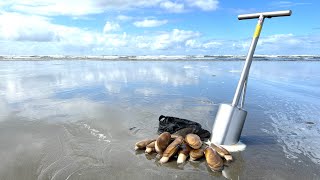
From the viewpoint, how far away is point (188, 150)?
5496 millimetres

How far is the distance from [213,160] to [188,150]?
581mm

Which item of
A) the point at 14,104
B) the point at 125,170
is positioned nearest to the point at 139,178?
the point at 125,170

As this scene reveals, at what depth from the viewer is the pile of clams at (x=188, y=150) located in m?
5.15

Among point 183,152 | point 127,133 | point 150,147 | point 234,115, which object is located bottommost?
point 127,133

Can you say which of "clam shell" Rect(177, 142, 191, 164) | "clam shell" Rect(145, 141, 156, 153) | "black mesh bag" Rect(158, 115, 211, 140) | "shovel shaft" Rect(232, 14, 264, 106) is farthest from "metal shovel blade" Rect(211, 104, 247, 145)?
"clam shell" Rect(145, 141, 156, 153)

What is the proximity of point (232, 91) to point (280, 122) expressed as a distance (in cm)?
569

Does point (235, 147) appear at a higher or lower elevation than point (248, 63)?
lower

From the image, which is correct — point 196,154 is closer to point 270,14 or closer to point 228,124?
point 228,124

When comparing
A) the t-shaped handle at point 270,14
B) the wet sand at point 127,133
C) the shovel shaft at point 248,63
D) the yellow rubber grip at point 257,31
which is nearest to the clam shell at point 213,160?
the wet sand at point 127,133

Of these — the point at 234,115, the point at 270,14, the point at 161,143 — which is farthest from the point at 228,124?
the point at 270,14

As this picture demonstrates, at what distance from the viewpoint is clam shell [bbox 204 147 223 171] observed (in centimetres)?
501

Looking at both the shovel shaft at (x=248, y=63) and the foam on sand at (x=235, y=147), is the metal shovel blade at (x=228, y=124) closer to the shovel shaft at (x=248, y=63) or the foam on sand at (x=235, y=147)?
the foam on sand at (x=235, y=147)

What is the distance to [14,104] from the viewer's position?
10.3 metres

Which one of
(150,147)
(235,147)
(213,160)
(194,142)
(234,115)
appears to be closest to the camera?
(213,160)
